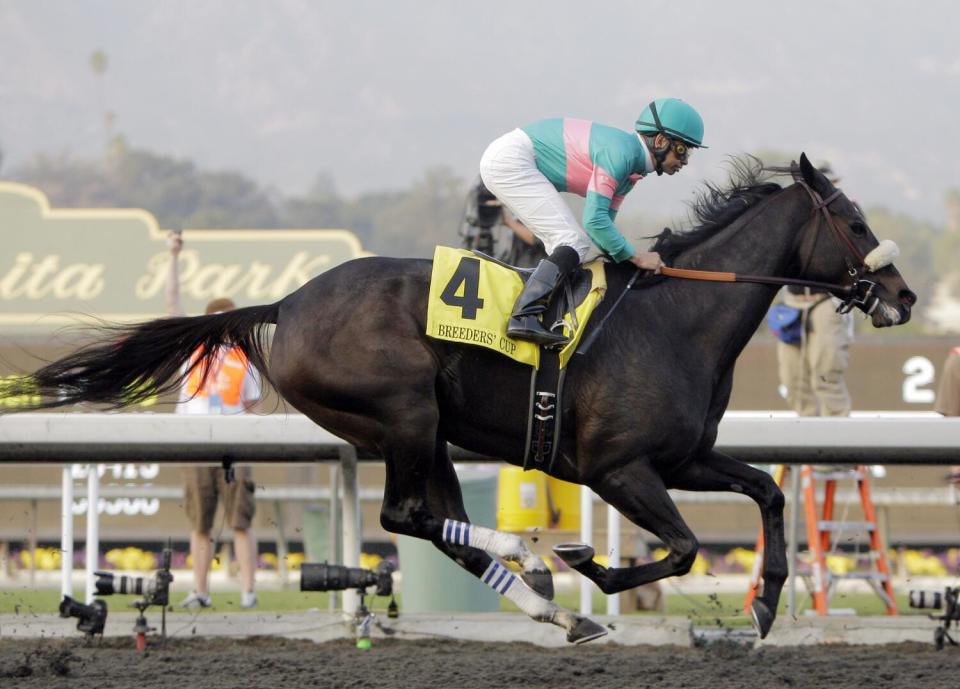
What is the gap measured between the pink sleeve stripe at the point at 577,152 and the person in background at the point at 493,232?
194cm

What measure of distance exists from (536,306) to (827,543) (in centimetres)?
347

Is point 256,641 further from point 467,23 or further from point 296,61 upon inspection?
point 467,23

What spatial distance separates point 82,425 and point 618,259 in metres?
2.58

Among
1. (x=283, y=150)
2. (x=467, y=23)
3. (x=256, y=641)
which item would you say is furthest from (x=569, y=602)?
(x=467, y=23)

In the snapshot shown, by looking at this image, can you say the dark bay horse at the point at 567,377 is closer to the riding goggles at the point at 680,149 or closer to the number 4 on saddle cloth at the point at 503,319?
the number 4 on saddle cloth at the point at 503,319

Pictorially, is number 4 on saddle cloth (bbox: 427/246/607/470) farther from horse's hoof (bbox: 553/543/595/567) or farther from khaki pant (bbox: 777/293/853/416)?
khaki pant (bbox: 777/293/853/416)

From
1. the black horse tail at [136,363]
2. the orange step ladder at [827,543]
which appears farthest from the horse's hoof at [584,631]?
the orange step ladder at [827,543]

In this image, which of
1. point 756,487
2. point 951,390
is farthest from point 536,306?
point 951,390

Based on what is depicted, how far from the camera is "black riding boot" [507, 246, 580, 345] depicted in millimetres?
4809

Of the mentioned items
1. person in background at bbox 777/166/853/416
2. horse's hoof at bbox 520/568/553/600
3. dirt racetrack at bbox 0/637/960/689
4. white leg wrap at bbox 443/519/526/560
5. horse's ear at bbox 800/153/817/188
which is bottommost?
dirt racetrack at bbox 0/637/960/689

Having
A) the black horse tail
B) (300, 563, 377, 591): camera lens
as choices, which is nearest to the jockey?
the black horse tail

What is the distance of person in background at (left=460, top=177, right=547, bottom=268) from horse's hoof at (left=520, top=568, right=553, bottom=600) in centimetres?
240

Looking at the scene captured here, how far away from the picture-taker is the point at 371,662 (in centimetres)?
572

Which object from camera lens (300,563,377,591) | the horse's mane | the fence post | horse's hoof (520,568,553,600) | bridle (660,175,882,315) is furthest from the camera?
the fence post
